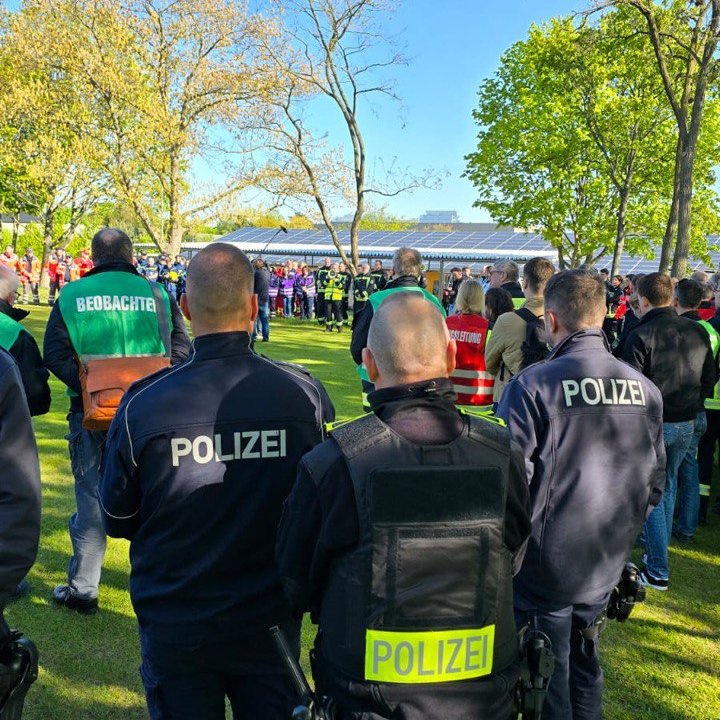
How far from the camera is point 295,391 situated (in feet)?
7.75

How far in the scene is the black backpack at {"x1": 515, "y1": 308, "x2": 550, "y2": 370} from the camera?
5164 mm

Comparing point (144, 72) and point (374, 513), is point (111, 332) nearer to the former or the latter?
point (374, 513)

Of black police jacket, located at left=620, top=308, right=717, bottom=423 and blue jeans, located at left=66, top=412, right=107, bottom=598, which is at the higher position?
black police jacket, located at left=620, top=308, right=717, bottom=423

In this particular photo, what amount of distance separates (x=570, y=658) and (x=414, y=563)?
1.68 m

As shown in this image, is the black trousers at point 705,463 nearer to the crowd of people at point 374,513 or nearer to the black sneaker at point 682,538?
the black sneaker at point 682,538

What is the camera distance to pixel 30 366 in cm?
400

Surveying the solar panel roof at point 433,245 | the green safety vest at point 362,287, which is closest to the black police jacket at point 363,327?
the green safety vest at point 362,287

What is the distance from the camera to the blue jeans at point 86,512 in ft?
13.6

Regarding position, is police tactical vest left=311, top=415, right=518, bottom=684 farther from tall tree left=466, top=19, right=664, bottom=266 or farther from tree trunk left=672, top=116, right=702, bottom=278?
tall tree left=466, top=19, right=664, bottom=266

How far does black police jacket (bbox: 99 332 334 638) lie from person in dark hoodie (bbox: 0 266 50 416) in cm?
197

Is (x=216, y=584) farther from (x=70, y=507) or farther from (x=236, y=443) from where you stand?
(x=70, y=507)

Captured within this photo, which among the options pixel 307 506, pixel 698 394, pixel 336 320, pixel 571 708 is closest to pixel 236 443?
pixel 307 506

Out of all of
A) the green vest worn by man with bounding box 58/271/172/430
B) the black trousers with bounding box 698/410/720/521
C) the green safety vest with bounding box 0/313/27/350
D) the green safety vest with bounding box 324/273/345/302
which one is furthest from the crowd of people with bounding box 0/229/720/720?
the green safety vest with bounding box 324/273/345/302

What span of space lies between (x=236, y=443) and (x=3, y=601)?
0.82m
